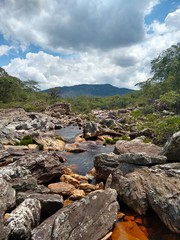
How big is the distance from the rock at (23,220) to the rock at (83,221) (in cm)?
33

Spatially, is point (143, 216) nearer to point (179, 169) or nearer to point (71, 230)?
point (179, 169)

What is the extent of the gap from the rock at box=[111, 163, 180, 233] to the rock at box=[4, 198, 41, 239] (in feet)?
13.0

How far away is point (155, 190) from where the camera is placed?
9266mm

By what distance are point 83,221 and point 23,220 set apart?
1.95 meters

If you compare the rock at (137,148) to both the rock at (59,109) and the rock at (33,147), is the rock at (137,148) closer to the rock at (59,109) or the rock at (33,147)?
the rock at (33,147)

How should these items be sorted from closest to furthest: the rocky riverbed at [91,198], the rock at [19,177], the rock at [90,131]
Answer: the rocky riverbed at [91,198] → the rock at [19,177] → the rock at [90,131]

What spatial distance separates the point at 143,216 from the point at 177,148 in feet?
14.3

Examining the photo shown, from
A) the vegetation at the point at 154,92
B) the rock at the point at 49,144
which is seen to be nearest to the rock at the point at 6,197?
the rock at the point at 49,144

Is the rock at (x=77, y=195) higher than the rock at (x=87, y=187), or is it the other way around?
the rock at (x=77, y=195)

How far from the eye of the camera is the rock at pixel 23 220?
6883 millimetres

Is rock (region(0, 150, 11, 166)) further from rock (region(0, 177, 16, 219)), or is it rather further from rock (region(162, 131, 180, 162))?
rock (region(162, 131, 180, 162))

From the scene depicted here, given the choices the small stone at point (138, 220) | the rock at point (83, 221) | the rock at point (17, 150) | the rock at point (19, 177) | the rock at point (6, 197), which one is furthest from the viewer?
the rock at point (17, 150)

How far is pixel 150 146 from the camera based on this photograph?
54.7ft

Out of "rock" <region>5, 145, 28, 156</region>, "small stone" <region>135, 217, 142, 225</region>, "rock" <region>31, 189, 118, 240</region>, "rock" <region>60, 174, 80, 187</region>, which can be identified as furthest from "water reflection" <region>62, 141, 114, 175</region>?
"rock" <region>31, 189, 118, 240</region>
